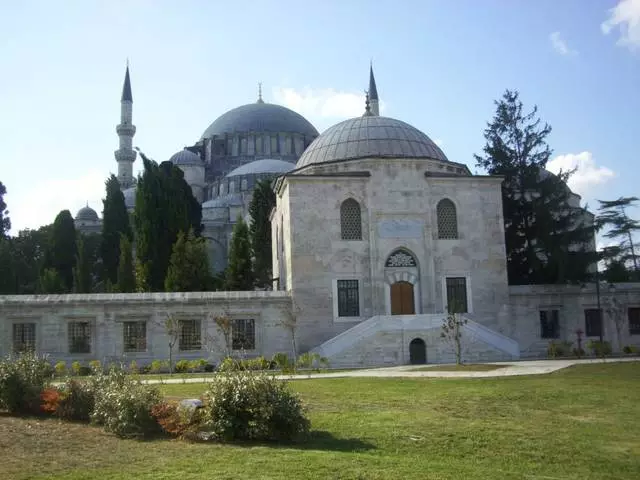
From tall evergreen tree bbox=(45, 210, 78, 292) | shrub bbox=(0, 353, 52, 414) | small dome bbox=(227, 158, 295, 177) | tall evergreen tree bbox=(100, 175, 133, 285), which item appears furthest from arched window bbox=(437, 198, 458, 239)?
small dome bbox=(227, 158, 295, 177)

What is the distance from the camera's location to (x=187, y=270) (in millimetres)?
35406

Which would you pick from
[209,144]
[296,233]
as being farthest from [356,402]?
[209,144]

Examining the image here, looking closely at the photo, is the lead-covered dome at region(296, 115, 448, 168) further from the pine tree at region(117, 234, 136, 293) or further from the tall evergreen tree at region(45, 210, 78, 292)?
the tall evergreen tree at region(45, 210, 78, 292)

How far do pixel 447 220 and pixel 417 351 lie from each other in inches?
287

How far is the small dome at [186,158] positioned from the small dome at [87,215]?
1047 centimetres

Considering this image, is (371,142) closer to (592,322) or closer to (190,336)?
(190,336)

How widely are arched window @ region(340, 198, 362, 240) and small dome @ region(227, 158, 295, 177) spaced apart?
3423 cm

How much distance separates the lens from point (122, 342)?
29.4 meters

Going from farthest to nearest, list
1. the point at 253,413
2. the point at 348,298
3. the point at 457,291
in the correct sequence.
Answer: the point at 457,291, the point at 348,298, the point at 253,413

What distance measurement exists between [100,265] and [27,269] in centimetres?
643

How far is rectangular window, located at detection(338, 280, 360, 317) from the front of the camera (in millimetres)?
31094

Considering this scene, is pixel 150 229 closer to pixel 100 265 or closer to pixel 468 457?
pixel 100 265

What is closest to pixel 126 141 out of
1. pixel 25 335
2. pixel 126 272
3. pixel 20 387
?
pixel 126 272

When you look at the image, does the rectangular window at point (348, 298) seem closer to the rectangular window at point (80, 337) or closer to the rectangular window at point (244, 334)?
the rectangular window at point (244, 334)
